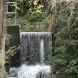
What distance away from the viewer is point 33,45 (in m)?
13.6

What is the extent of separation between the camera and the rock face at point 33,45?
13289 mm

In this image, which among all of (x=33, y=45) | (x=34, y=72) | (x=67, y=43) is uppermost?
(x=67, y=43)

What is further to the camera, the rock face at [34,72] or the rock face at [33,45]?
the rock face at [33,45]

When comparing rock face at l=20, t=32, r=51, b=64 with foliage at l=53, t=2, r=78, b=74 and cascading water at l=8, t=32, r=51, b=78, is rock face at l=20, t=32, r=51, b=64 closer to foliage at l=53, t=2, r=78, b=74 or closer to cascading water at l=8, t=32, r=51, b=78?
cascading water at l=8, t=32, r=51, b=78

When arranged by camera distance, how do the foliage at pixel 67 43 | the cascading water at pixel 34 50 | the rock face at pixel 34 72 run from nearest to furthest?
1. the foliage at pixel 67 43
2. the rock face at pixel 34 72
3. the cascading water at pixel 34 50

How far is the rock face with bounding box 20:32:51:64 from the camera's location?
1329 centimetres

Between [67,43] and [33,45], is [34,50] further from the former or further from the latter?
[67,43]

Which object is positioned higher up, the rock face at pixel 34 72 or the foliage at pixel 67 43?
the foliage at pixel 67 43

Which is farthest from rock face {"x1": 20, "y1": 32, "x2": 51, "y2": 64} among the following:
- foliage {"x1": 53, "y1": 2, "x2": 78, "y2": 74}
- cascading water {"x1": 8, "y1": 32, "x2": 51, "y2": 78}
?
foliage {"x1": 53, "y1": 2, "x2": 78, "y2": 74}

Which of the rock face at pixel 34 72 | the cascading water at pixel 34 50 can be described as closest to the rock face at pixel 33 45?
the cascading water at pixel 34 50

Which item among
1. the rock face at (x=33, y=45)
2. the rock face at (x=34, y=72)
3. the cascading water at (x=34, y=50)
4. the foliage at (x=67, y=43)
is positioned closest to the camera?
the foliage at (x=67, y=43)

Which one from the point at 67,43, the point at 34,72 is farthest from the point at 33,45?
the point at 67,43

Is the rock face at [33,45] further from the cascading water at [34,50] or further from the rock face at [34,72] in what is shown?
the rock face at [34,72]

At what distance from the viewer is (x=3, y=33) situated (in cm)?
1034
